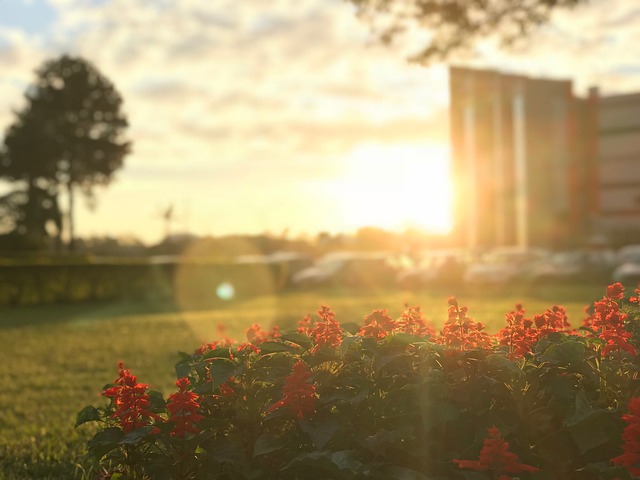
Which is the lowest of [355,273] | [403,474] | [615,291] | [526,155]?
[403,474]

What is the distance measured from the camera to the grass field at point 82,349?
19.8 ft

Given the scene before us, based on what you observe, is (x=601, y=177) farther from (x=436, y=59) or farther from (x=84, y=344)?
(x=84, y=344)

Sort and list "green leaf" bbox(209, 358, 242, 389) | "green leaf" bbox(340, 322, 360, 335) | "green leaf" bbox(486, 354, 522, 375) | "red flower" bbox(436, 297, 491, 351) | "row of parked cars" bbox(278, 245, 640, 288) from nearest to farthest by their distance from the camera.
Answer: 1. "green leaf" bbox(486, 354, 522, 375)
2. "green leaf" bbox(209, 358, 242, 389)
3. "red flower" bbox(436, 297, 491, 351)
4. "green leaf" bbox(340, 322, 360, 335)
5. "row of parked cars" bbox(278, 245, 640, 288)

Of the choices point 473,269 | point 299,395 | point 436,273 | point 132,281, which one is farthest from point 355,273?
point 299,395

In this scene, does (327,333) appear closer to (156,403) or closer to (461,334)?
(461,334)

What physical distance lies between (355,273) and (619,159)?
3258 centimetres

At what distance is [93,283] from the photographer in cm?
2548

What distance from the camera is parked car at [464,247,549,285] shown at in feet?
90.2

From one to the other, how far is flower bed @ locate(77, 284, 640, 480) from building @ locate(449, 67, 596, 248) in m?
52.4

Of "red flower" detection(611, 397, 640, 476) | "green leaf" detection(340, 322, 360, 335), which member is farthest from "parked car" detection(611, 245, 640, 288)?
"red flower" detection(611, 397, 640, 476)

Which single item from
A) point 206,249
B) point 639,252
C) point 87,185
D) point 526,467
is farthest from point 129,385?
point 87,185

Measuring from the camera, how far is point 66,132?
50312 millimetres

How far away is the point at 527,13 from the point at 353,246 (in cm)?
3460

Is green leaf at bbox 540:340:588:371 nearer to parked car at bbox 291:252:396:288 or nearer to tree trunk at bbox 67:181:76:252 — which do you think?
parked car at bbox 291:252:396:288
